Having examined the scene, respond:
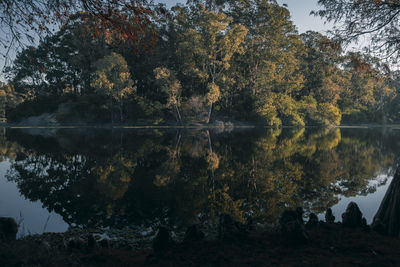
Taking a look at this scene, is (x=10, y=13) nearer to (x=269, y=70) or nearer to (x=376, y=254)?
(x=376, y=254)

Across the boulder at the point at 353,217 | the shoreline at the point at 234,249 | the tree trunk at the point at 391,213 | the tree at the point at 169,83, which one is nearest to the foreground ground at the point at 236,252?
the shoreline at the point at 234,249

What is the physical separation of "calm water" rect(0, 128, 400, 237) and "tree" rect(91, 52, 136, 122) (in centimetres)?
3079

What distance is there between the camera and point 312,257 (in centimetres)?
465

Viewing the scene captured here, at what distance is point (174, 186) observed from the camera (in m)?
10.3

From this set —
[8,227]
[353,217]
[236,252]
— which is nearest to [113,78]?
[8,227]

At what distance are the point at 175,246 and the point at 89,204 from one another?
413cm

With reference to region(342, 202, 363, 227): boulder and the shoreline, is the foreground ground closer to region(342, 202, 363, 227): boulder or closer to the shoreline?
the shoreline

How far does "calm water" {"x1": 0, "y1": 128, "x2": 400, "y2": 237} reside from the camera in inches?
291

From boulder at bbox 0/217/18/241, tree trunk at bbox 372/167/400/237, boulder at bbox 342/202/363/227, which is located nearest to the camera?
boulder at bbox 0/217/18/241

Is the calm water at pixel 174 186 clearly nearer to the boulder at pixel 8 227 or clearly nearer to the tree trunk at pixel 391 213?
the boulder at pixel 8 227

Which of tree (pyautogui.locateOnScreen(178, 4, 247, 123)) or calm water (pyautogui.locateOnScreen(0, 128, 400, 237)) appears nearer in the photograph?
calm water (pyautogui.locateOnScreen(0, 128, 400, 237))

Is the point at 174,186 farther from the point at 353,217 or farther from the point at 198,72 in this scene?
the point at 198,72

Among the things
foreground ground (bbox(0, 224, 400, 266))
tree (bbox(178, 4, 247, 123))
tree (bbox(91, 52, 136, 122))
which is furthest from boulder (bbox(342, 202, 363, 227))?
tree (bbox(91, 52, 136, 122))

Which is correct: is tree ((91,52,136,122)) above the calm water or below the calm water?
above
